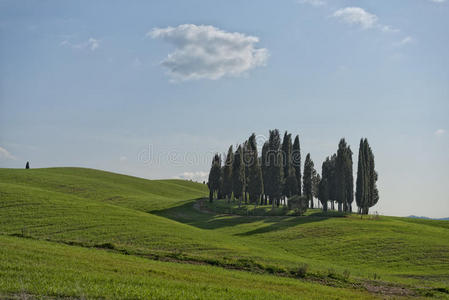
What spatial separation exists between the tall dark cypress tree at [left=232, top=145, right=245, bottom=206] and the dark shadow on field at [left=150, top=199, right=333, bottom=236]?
31.3 ft

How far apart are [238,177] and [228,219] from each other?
19.2 metres

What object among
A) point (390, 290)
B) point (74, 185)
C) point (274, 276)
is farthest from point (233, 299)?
point (74, 185)

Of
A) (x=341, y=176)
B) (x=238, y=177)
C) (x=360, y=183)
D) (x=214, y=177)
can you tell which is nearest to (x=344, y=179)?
(x=341, y=176)

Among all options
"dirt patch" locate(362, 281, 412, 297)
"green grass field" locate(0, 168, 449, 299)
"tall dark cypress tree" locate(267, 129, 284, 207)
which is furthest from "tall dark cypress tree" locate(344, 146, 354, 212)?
"dirt patch" locate(362, 281, 412, 297)

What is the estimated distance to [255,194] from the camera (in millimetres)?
87562

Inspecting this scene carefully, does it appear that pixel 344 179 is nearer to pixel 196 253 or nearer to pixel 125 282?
pixel 196 253

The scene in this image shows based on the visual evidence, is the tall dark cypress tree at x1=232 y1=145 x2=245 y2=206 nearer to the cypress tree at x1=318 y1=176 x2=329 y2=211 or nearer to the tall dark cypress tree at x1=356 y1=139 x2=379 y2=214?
the cypress tree at x1=318 y1=176 x2=329 y2=211

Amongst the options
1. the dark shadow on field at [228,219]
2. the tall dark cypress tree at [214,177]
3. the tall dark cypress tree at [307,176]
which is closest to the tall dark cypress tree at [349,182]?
the dark shadow on field at [228,219]

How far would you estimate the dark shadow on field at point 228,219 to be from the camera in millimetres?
63016

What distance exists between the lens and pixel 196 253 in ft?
115

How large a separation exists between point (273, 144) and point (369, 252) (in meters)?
54.8

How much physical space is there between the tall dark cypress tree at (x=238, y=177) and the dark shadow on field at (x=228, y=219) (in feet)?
31.3

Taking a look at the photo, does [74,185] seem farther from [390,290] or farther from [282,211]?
[390,290]

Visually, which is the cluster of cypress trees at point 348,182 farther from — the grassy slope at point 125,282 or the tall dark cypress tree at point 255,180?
the grassy slope at point 125,282
